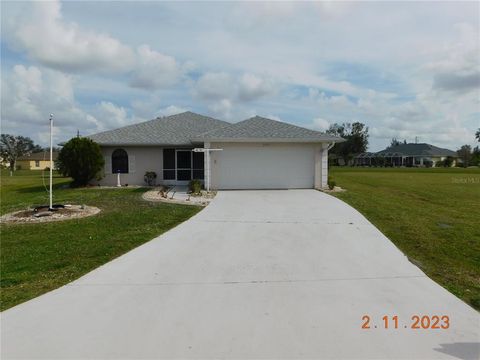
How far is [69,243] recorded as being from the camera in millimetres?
7777

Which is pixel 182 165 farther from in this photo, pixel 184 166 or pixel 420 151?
pixel 420 151

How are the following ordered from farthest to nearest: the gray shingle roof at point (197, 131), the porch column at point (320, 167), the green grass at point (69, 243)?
the porch column at point (320, 167) → the gray shingle roof at point (197, 131) → the green grass at point (69, 243)

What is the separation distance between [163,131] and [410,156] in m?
71.3

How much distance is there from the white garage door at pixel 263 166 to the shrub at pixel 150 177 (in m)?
4.30

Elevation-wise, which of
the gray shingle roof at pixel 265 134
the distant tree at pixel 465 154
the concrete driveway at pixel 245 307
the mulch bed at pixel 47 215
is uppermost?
the distant tree at pixel 465 154

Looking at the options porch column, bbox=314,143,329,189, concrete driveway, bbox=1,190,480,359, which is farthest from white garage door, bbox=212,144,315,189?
concrete driveway, bbox=1,190,480,359

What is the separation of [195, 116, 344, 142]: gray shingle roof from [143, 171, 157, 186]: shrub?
4.30m

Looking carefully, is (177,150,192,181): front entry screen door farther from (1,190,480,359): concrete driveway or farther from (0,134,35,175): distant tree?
(0,134,35,175): distant tree

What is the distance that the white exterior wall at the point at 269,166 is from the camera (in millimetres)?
17266

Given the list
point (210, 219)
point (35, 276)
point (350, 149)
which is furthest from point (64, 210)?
point (350, 149)

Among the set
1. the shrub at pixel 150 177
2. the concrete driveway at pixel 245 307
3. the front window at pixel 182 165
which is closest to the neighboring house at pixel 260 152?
the front window at pixel 182 165

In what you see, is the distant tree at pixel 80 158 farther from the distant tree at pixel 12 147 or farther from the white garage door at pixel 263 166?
the distant tree at pixel 12 147

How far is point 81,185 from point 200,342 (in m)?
18.2

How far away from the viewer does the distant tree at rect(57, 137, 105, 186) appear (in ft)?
60.8
